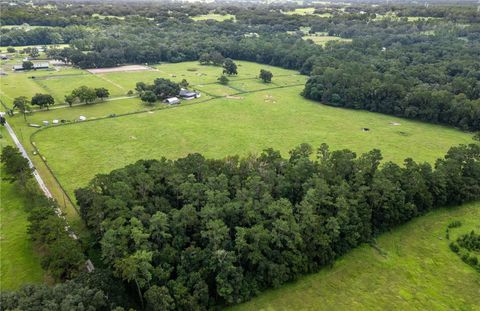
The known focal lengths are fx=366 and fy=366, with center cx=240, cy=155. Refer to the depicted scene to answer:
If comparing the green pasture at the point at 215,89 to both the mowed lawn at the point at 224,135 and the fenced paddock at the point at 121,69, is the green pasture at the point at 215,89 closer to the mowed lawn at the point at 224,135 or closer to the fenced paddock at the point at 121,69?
the mowed lawn at the point at 224,135

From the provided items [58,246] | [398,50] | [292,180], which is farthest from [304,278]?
[398,50]

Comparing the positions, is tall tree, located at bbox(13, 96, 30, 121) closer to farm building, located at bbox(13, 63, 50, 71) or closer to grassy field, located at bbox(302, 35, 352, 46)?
farm building, located at bbox(13, 63, 50, 71)

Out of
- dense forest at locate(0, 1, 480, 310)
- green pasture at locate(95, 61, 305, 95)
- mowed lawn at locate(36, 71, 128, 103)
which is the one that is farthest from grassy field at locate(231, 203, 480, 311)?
mowed lawn at locate(36, 71, 128, 103)

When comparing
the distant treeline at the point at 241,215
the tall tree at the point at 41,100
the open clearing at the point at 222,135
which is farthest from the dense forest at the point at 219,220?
the tall tree at the point at 41,100

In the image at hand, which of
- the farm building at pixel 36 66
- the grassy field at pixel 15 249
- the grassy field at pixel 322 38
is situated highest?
the grassy field at pixel 322 38

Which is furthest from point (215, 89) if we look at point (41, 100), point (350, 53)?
point (350, 53)

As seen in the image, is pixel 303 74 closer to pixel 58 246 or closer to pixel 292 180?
pixel 292 180
